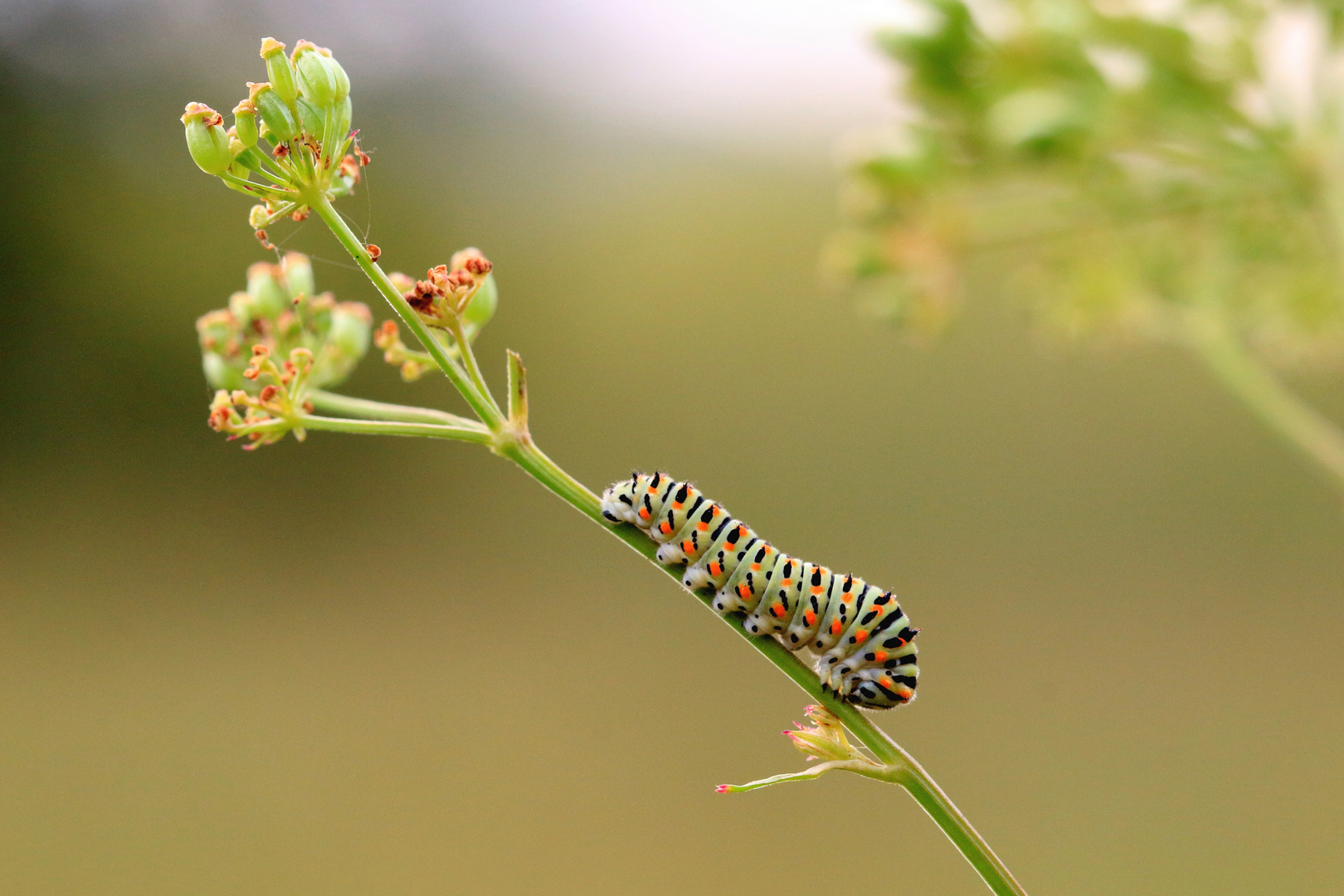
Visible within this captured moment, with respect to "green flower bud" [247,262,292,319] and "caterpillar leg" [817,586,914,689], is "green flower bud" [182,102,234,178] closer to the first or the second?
"green flower bud" [247,262,292,319]

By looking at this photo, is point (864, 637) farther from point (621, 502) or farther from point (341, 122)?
point (341, 122)

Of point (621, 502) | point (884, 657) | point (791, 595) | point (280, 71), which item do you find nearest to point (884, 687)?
point (884, 657)

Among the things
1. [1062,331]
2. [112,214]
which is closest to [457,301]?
[1062,331]

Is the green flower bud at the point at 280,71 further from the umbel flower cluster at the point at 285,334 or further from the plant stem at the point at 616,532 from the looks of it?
the umbel flower cluster at the point at 285,334

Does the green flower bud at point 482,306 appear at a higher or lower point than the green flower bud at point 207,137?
higher

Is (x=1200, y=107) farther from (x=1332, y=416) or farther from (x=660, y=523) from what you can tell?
(x=1332, y=416)

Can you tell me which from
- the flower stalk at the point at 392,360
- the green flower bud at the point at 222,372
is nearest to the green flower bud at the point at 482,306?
the flower stalk at the point at 392,360
